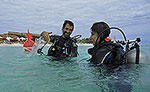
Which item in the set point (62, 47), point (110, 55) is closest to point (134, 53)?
point (110, 55)

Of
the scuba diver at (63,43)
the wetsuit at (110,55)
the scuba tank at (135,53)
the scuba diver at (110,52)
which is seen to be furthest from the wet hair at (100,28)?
the scuba diver at (63,43)

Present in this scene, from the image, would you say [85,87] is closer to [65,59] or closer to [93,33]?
[93,33]

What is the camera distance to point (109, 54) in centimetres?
227

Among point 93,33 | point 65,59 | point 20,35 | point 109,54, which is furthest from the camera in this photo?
point 20,35

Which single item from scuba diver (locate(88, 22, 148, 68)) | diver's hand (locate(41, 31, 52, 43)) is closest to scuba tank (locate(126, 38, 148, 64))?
scuba diver (locate(88, 22, 148, 68))

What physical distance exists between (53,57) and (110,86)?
3.00 m

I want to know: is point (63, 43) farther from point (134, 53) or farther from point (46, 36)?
point (134, 53)

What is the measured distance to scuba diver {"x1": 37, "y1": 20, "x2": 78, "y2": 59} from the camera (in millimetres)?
4480

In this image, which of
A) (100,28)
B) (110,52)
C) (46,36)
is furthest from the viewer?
(46,36)

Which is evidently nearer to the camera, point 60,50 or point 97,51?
point 97,51

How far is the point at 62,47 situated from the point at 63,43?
0.48 feet

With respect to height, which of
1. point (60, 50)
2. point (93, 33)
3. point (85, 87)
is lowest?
point (85, 87)

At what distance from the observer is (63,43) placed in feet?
14.8

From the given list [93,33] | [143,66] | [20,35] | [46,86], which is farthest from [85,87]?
[20,35]
